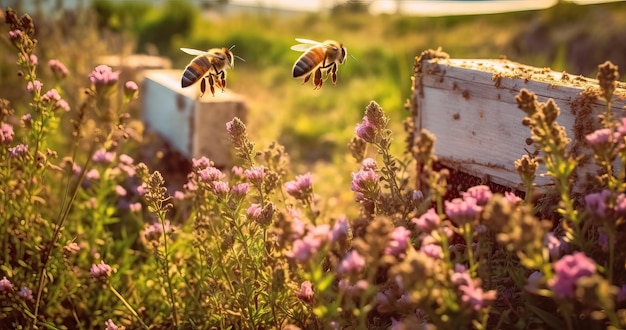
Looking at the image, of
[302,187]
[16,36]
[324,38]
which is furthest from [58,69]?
[324,38]

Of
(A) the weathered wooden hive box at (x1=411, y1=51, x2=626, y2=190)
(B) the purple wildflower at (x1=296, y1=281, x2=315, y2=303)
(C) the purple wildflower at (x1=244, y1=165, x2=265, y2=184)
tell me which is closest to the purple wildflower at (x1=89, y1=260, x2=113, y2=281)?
(C) the purple wildflower at (x1=244, y1=165, x2=265, y2=184)

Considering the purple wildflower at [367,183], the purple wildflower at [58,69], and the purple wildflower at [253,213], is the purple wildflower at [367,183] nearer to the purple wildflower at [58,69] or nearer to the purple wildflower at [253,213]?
the purple wildflower at [253,213]

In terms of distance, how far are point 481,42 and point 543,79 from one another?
8587 mm

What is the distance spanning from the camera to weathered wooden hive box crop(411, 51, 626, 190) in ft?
7.89

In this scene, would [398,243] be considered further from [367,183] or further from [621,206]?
[367,183]

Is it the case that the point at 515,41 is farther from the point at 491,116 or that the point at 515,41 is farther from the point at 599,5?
the point at 491,116

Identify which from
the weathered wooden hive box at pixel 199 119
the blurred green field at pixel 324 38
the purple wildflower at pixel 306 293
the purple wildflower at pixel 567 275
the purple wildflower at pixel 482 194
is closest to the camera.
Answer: the purple wildflower at pixel 567 275

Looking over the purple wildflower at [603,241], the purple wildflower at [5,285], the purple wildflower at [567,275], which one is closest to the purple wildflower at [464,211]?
the purple wildflower at [567,275]

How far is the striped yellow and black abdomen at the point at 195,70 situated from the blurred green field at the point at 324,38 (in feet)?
1.83

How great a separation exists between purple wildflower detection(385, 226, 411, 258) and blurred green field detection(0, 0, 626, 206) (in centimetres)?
124

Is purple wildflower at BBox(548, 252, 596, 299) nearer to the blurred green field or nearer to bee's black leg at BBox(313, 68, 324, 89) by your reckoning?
bee's black leg at BBox(313, 68, 324, 89)

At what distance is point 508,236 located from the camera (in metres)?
1.36

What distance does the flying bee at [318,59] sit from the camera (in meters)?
2.33

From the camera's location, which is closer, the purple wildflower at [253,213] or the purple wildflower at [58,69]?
the purple wildflower at [253,213]
